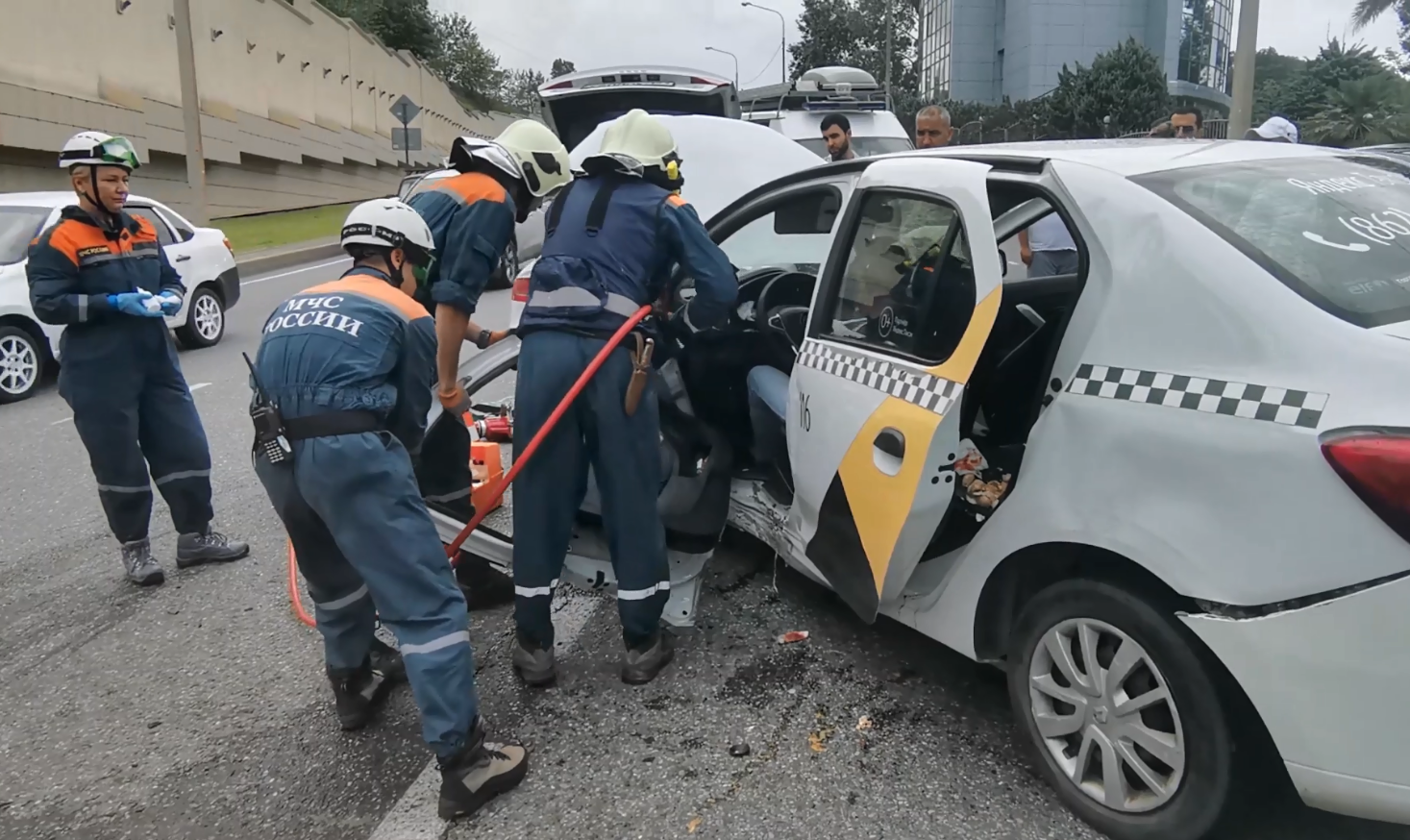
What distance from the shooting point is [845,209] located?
11.1 ft

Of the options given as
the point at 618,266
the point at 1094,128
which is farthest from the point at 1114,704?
the point at 1094,128

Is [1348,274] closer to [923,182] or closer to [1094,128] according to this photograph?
[923,182]

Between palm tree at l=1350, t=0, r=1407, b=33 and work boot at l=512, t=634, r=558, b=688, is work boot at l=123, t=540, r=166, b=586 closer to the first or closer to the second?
work boot at l=512, t=634, r=558, b=688

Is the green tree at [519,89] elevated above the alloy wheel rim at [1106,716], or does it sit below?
above

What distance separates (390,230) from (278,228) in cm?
2430

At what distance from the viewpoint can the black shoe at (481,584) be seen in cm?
408

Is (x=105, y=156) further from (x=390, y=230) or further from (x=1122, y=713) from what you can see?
(x=1122, y=713)

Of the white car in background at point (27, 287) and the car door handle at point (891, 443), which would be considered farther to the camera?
the white car in background at point (27, 287)

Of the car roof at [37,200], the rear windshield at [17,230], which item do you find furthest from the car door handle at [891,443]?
the rear windshield at [17,230]

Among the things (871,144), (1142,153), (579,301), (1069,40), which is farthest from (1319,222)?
(1069,40)

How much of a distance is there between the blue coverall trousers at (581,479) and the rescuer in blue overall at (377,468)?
1.52 feet

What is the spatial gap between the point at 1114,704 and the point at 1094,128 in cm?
3202

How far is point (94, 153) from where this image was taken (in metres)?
4.28

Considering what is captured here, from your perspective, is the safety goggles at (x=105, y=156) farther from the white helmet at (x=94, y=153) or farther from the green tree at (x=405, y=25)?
the green tree at (x=405, y=25)
